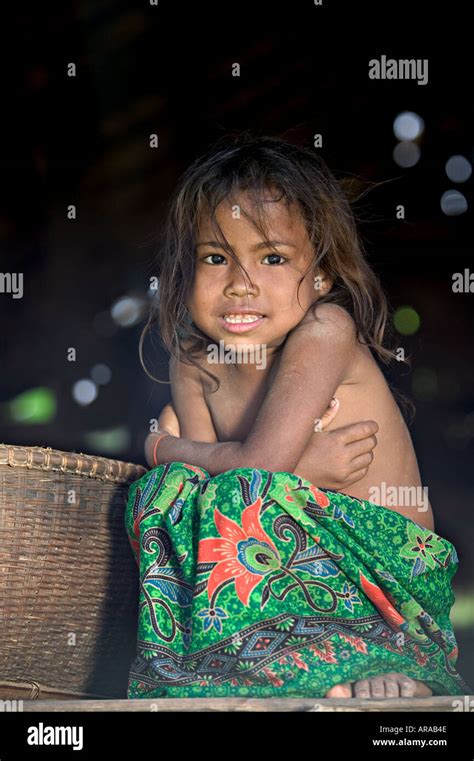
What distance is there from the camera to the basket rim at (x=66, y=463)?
2268 millimetres

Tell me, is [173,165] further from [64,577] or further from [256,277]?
[64,577]

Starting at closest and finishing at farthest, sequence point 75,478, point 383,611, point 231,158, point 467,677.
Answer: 1. point 383,611
2. point 75,478
3. point 231,158
4. point 467,677

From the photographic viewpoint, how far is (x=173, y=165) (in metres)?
4.06

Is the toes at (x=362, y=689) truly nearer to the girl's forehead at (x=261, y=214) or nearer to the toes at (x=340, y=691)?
the toes at (x=340, y=691)

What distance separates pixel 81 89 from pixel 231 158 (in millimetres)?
1485

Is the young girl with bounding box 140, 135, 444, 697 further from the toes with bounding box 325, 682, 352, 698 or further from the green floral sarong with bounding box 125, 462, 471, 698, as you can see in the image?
the toes with bounding box 325, 682, 352, 698

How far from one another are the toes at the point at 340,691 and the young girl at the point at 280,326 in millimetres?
494

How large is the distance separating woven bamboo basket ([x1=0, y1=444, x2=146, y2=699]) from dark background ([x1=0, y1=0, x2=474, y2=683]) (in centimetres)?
116

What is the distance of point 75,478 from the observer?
7.79 ft


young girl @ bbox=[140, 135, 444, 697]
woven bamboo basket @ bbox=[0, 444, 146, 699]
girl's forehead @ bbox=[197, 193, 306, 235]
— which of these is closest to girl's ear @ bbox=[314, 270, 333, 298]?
young girl @ bbox=[140, 135, 444, 697]

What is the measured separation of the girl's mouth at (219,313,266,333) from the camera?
7.97 feet
